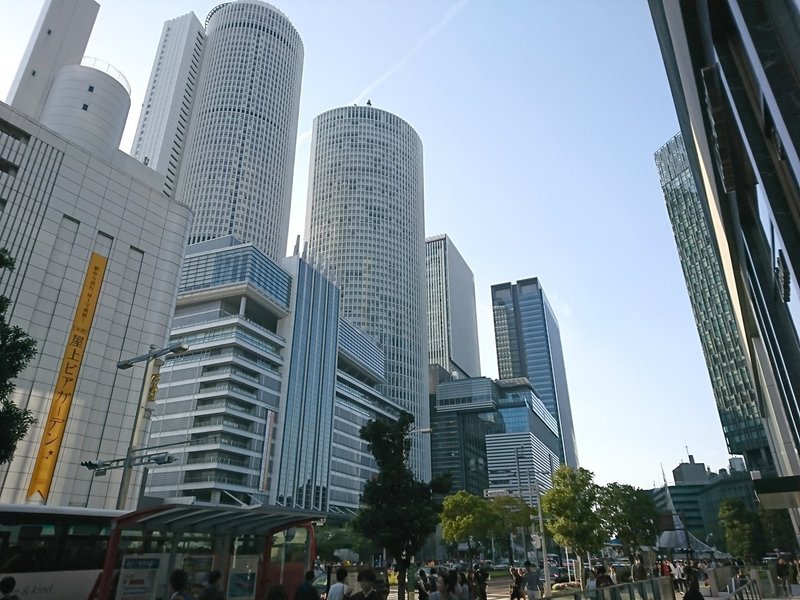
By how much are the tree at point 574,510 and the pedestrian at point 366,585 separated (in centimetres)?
3179

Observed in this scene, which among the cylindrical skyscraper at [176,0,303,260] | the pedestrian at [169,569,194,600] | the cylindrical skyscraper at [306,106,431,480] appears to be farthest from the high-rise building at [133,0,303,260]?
the pedestrian at [169,569,194,600]

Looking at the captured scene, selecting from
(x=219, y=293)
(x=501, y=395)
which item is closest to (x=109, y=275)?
(x=219, y=293)

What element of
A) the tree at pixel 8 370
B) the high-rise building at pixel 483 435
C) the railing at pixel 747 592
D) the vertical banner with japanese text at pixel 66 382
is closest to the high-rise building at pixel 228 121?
the high-rise building at pixel 483 435

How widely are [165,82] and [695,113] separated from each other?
142 metres

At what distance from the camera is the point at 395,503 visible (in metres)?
22.0

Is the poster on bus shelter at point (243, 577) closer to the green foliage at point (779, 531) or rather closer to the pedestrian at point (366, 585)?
the pedestrian at point (366, 585)

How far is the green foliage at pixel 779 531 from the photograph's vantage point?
56.9 metres

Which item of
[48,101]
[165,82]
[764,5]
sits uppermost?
[165,82]

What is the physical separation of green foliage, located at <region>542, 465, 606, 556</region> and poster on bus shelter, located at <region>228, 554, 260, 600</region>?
26.3m

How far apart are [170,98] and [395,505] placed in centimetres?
13219

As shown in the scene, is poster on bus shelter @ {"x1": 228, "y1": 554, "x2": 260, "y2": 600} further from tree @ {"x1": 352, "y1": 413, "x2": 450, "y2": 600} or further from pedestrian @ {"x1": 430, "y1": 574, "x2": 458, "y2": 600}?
tree @ {"x1": 352, "y1": 413, "x2": 450, "y2": 600}

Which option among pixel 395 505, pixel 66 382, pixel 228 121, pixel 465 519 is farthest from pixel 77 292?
pixel 228 121

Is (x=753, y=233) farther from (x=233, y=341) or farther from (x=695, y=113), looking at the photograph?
(x=233, y=341)

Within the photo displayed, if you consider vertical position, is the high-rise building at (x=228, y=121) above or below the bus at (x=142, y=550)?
above
